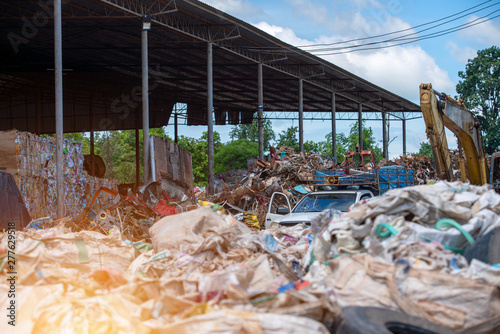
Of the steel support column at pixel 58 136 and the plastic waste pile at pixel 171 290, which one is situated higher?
the steel support column at pixel 58 136

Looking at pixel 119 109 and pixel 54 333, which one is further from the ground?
pixel 119 109

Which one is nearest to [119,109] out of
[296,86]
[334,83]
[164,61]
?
[164,61]

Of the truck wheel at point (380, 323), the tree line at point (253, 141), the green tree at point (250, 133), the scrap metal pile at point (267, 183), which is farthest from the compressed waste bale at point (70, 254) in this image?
the green tree at point (250, 133)

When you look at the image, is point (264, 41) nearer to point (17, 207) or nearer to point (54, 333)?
point (17, 207)

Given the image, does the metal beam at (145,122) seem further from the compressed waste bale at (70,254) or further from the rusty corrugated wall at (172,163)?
the compressed waste bale at (70,254)

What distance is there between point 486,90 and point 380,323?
4795cm

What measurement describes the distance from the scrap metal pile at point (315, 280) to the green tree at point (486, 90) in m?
43.9

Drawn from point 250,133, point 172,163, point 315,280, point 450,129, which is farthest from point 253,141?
point 315,280

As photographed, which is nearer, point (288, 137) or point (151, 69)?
point (151, 69)

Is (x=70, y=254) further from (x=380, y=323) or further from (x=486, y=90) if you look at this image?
(x=486, y=90)

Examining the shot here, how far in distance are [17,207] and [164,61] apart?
68.6 ft

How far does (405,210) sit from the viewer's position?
537 centimetres

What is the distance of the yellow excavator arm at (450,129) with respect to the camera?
12.1m

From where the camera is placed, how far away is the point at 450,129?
13.6 m
